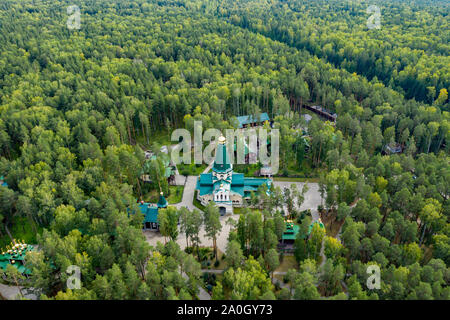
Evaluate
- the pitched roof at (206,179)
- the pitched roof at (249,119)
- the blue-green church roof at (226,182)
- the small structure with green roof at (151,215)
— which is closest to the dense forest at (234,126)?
the pitched roof at (249,119)

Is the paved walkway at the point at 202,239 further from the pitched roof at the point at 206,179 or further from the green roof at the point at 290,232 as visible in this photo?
the green roof at the point at 290,232

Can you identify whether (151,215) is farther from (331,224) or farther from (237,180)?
(331,224)

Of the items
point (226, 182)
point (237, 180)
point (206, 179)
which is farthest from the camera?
point (206, 179)

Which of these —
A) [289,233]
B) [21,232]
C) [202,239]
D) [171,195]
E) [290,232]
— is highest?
[290,232]

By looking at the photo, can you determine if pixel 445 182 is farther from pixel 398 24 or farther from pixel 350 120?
pixel 398 24

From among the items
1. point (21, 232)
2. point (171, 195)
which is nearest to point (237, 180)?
point (171, 195)

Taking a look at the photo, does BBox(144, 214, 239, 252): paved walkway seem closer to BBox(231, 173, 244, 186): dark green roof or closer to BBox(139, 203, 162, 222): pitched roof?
BBox(139, 203, 162, 222): pitched roof
